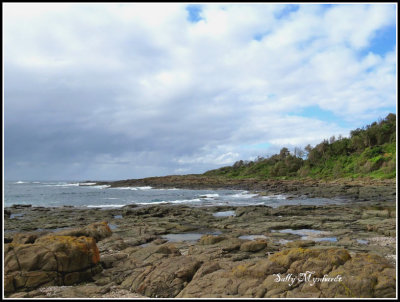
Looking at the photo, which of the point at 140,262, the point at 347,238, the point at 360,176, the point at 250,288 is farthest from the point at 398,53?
the point at 360,176

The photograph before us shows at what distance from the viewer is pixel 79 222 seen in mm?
26266

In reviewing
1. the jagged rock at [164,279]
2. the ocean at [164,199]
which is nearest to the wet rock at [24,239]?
the jagged rock at [164,279]

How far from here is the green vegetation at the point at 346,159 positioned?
65.6 metres

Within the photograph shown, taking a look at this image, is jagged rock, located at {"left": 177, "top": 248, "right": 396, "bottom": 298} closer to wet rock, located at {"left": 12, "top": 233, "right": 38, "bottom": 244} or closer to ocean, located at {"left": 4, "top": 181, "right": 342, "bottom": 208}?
wet rock, located at {"left": 12, "top": 233, "right": 38, "bottom": 244}

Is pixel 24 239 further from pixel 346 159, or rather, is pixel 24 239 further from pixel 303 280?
pixel 346 159

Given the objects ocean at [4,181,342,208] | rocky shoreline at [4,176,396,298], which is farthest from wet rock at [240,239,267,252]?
ocean at [4,181,342,208]

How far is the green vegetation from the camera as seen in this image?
65.6 m

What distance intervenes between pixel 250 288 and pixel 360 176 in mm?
66865

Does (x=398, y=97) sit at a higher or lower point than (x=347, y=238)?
higher

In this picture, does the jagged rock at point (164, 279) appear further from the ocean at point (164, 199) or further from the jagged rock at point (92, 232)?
the ocean at point (164, 199)

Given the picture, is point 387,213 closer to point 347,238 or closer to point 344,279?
point 347,238

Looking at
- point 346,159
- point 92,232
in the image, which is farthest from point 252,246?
point 346,159

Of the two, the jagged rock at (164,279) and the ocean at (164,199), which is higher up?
the jagged rock at (164,279)

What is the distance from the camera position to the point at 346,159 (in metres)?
80.6
